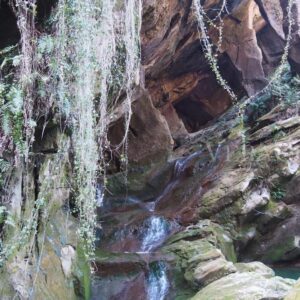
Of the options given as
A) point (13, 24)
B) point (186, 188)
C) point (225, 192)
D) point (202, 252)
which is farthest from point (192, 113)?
point (13, 24)

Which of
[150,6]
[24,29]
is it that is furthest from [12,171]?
[150,6]

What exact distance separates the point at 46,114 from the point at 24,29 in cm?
80

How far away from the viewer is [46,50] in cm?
356

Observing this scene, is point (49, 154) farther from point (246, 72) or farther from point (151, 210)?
point (246, 72)

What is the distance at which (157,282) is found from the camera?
18.0 feet

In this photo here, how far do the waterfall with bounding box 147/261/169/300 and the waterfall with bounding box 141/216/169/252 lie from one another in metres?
0.89

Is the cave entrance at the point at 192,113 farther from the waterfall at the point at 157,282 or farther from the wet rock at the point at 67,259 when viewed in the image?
the wet rock at the point at 67,259

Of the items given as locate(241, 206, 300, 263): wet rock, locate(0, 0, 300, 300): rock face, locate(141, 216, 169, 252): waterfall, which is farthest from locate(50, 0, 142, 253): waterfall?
locate(241, 206, 300, 263): wet rock

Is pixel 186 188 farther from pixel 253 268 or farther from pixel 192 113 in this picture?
pixel 192 113

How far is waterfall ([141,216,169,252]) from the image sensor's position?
6.71 metres

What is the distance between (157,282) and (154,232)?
161 centimetres

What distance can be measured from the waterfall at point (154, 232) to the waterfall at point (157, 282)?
0.89m

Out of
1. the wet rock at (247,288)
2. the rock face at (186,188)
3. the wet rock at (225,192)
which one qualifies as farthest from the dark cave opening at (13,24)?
the wet rock at (225,192)

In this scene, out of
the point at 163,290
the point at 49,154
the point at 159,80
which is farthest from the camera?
the point at 159,80
